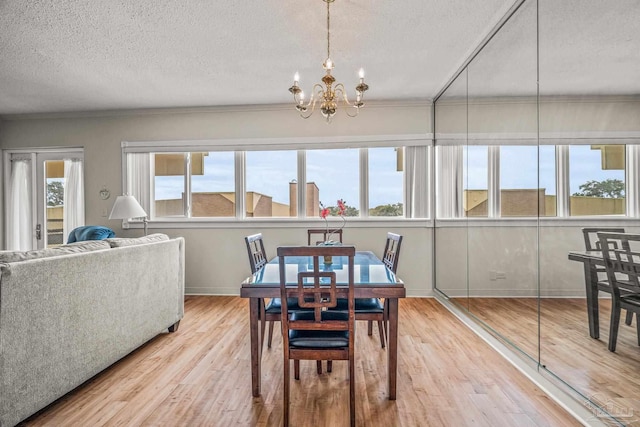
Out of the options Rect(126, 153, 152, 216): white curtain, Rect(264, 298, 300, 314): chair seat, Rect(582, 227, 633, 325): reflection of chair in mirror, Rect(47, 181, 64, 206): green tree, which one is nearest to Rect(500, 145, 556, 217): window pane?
Rect(582, 227, 633, 325): reflection of chair in mirror

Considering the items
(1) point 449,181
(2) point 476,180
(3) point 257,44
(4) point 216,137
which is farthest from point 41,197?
(2) point 476,180

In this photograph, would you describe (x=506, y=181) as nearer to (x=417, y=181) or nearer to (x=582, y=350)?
(x=582, y=350)

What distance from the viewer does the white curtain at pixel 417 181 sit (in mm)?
4457

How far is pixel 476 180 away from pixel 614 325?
1.80 m

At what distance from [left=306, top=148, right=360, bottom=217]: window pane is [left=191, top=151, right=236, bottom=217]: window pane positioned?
1.15m

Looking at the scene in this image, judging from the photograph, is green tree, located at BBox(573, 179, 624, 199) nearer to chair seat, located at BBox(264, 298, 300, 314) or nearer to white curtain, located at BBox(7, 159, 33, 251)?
chair seat, located at BBox(264, 298, 300, 314)

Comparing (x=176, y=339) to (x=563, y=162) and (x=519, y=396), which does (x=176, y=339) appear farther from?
(x=563, y=162)

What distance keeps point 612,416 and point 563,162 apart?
1303mm

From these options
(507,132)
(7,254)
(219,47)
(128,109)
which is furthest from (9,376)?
(128,109)

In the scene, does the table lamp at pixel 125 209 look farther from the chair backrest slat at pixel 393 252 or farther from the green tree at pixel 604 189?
the green tree at pixel 604 189

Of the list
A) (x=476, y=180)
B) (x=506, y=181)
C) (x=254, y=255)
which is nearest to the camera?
(x=506, y=181)

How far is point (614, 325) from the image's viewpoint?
5.12 ft

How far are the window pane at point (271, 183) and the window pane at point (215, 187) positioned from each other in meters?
0.25

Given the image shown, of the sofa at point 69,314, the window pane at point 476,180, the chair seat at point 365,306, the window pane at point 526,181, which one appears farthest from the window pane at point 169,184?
the window pane at point 526,181
